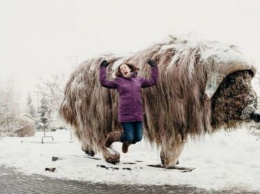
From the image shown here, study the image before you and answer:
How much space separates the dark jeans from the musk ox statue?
1.68ft

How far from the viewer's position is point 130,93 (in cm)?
601

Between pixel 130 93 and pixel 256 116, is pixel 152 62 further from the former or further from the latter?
pixel 256 116

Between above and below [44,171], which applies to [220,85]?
above

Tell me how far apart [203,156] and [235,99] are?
8.81 feet

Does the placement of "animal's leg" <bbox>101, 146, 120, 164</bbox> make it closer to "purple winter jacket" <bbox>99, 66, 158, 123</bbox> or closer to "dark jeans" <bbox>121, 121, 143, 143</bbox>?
"dark jeans" <bbox>121, 121, 143, 143</bbox>

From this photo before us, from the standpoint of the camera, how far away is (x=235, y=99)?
589 centimetres

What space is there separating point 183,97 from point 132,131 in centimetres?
91

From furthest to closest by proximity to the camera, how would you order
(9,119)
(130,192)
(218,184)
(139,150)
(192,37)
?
(9,119) → (139,150) → (192,37) → (218,184) → (130,192)

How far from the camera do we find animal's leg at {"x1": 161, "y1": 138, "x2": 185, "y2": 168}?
6.54 m

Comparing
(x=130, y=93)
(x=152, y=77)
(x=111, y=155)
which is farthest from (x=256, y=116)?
(x=111, y=155)

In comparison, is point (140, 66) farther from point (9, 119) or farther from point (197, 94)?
point (9, 119)

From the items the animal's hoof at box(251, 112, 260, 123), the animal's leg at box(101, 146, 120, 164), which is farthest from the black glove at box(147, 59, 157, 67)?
the animal's leg at box(101, 146, 120, 164)

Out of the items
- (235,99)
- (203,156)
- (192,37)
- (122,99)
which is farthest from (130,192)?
(203,156)

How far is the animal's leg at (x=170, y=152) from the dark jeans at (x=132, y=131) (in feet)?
2.12
